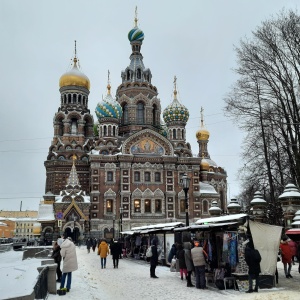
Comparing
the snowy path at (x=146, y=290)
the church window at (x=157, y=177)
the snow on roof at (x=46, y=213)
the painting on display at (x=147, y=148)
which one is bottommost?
the snowy path at (x=146, y=290)

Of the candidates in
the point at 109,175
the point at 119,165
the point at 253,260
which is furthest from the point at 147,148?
the point at 253,260

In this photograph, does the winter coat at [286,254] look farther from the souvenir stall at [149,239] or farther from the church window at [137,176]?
the church window at [137,176]

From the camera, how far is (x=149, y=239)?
22.6 metres

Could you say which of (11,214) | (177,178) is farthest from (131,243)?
(11,214)

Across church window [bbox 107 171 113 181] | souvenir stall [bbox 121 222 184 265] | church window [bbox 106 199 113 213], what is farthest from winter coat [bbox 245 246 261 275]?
church window [bbox 107 171 113 181]

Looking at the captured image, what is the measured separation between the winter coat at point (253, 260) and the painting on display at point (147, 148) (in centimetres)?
3734

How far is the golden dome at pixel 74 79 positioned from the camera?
54625 millimetres

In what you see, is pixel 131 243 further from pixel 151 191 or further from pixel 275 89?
pixel 151 191

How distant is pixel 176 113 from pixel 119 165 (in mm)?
10426

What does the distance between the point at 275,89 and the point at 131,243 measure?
12635mm

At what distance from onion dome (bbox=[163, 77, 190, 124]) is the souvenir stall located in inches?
1062

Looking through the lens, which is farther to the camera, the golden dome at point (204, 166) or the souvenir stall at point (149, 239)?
the golden dome at point (204, 166)

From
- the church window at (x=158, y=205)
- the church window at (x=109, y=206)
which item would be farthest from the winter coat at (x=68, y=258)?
the church window at (x=158, y=205)

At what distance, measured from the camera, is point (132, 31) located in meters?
58.4
